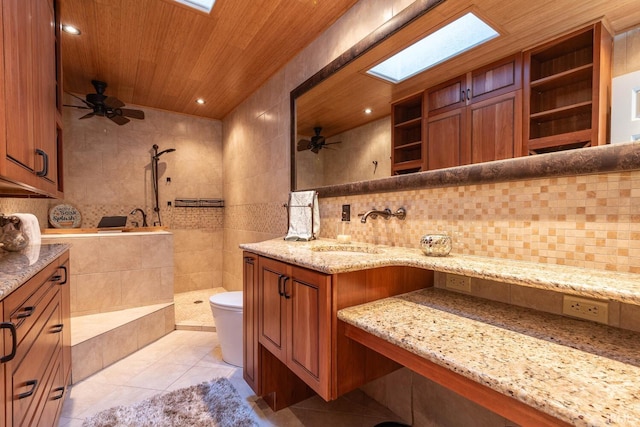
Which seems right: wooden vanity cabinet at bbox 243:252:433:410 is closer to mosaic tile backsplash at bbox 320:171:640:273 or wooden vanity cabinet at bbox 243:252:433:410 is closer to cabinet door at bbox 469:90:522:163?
mosaic tile backsplash at bbox 320:171:640:273

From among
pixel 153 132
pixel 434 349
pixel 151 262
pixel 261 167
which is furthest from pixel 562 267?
pixel 153 132

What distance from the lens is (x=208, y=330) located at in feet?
9.09

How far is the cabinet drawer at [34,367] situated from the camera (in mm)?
836

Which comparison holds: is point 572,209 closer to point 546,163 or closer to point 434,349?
point 546,163

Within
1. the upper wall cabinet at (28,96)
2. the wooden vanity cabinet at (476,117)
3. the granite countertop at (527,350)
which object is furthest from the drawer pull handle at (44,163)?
the wooden vanity cabinet at (476,117)

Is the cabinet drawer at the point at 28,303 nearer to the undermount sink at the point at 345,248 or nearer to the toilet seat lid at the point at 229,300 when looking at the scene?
the toilet seat lid at the point at 229,300

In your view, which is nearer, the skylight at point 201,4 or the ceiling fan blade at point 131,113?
the skylight at point 201,4

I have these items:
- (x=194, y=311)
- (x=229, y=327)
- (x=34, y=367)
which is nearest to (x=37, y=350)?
(x=34, y=367)

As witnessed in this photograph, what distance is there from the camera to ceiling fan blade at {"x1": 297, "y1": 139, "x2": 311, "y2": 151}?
2.31 meters

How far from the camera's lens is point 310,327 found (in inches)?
46.3

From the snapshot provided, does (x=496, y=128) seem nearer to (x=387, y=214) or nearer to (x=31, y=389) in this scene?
(x=387, y=214)

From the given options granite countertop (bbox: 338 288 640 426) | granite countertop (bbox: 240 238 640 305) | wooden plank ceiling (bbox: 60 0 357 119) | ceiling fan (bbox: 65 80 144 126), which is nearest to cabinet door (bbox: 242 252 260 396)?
granite countertop (bbox: 240 238 640 305)

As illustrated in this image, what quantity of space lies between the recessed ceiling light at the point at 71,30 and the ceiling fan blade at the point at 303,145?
1.80 metres

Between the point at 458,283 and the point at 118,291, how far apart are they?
267 cm
